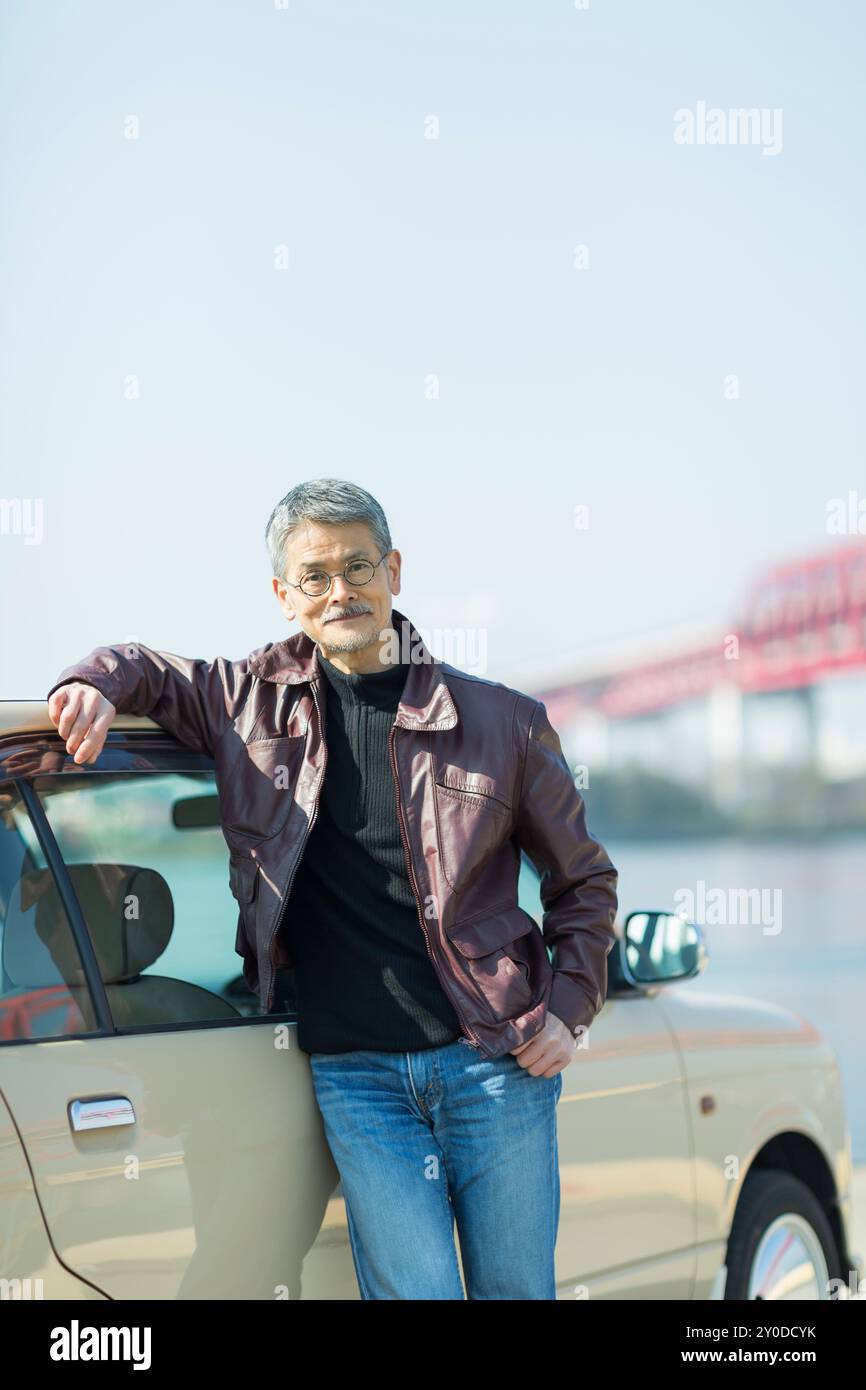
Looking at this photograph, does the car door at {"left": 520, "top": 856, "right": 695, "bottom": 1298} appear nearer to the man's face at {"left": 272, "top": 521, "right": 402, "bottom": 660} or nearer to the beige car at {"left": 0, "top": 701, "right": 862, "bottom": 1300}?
the beige car at {"left": 0, "top": 701, "right": 862, "bottom": 1300}

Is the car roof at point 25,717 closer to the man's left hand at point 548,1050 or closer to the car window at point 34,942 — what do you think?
the car window at point 34,942

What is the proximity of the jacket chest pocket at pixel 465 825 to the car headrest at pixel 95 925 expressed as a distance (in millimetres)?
546

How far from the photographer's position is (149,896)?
9.24ft

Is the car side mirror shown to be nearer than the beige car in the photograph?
No

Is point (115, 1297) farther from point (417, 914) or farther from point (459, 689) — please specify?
point (459, 689)

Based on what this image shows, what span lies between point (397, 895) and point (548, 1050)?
0.40 meters

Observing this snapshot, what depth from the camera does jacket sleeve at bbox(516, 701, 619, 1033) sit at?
9.50 ft

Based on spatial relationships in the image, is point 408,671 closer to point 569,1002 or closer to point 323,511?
point 323,511

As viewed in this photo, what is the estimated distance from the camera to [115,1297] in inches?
95.9

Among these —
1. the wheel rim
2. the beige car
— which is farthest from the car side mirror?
the wheel rim

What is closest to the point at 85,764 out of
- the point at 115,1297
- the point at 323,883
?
the point at 323,883

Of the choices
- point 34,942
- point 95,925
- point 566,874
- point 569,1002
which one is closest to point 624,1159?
point 569,1002

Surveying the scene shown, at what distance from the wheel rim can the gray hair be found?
6.83 feet

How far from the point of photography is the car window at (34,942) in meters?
2.51
